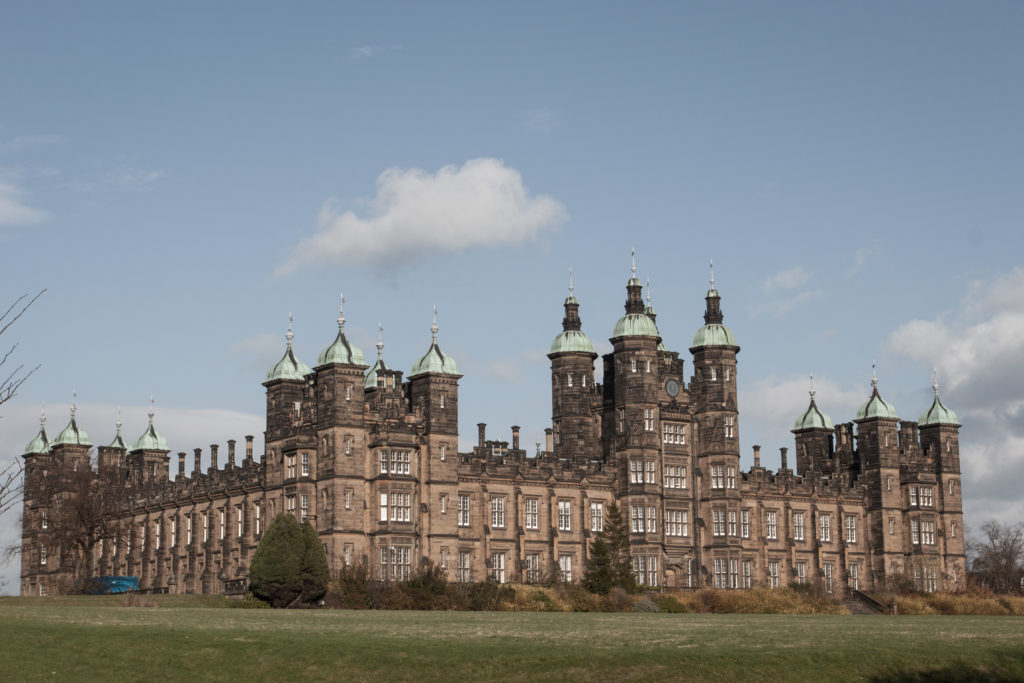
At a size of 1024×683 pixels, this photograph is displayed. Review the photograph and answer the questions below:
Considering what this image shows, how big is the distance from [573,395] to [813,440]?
24906mm

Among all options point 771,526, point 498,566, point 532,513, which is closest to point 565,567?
point 532,513

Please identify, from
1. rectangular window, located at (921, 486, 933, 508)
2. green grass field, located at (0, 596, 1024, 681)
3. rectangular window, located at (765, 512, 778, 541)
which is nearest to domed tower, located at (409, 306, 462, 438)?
rectangular window, located at (765, 512, 778, 541)

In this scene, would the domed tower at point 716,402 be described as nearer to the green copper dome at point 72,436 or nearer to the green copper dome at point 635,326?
the green copper dome at point 635,326

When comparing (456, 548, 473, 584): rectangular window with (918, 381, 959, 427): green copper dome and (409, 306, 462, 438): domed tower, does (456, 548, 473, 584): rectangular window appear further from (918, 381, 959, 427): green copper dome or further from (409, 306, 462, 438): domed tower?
(918, 381, 959, 427): green copper dome

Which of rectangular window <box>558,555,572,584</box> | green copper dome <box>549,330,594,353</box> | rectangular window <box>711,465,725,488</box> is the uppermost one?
green copper dome <box>549,330,594,353</box>

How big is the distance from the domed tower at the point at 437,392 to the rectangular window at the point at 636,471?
13.5 meters

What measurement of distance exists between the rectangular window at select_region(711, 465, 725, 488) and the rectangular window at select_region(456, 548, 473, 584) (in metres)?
18.7

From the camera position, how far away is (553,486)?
9019 centimetres

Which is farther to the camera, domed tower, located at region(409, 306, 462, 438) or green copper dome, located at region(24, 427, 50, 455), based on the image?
green copper dome, located at region(24, 427, 50, 455)

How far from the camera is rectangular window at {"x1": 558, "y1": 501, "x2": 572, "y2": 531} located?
90.4 meters

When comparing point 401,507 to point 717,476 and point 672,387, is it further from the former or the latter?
point 717,476

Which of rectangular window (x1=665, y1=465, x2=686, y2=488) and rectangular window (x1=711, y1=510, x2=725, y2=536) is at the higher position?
rectangular window (x1=665, y1=465, x2=686, y2=488)

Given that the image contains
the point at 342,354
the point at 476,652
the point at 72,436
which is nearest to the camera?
the point at 476,652

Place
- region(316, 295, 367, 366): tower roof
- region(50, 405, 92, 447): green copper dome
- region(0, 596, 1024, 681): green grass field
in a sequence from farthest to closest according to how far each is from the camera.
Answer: region(50, 405, 92, 447): green copper dome
region(316, 295, 367, 366): tower roof
region(0, 596, 1024, 681): green grass field
